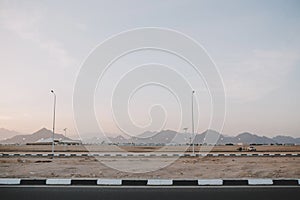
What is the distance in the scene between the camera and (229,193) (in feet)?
29.9

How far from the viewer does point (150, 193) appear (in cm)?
902

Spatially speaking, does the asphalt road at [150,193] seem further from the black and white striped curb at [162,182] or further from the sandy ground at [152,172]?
the sandy ground at [152,172]

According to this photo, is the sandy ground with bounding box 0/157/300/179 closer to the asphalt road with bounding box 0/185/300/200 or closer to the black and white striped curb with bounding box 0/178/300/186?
the black and white striped curb with bounding box 0/178/300/186

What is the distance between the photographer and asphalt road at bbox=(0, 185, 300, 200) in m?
8.32

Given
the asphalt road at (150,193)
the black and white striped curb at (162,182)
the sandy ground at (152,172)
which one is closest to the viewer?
the asphalt road at (150,193)

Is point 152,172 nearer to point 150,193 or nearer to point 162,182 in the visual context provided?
point 162,182

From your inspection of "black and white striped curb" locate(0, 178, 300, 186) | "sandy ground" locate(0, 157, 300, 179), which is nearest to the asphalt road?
"black and white striped curb" locate(0, 178, 300, 186)

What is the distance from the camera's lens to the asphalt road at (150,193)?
27.3ft

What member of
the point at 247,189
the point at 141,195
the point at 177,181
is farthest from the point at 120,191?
the point at 247,189

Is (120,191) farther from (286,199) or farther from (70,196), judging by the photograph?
(286,199)

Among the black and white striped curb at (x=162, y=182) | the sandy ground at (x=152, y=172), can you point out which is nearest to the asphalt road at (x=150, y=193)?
the black and white striped curb at (x=162, y=182)

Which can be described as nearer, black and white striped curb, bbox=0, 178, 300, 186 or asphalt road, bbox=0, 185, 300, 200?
asphalt road, bbox=0, 185, 300, 200

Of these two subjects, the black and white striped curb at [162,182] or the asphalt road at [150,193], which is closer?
the asphalt road at [150,193]

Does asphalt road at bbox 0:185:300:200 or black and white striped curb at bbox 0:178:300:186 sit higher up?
black and white striped curb at bbox 0:178:300:186
